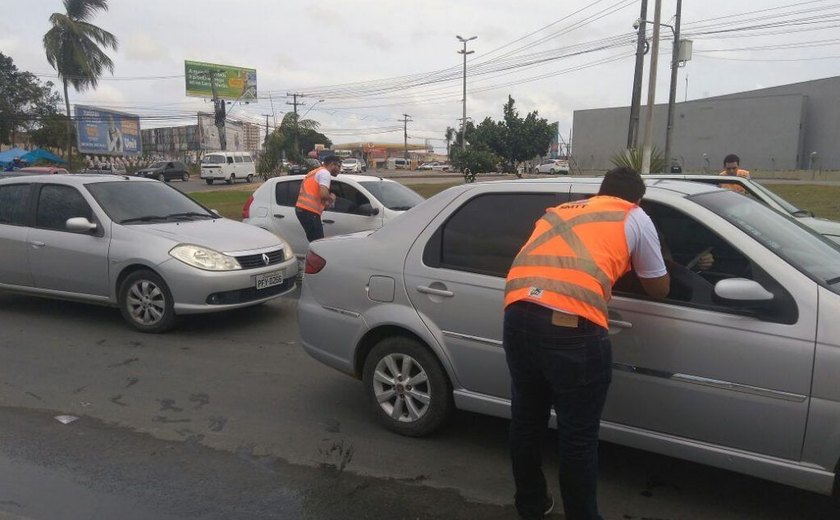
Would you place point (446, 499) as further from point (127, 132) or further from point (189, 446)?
point (127, 132)

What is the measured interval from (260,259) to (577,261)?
4.44 m

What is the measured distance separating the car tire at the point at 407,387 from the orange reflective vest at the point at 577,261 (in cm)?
122

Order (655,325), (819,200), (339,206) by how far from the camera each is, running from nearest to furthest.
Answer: (655,325), (339,206), (819,200)

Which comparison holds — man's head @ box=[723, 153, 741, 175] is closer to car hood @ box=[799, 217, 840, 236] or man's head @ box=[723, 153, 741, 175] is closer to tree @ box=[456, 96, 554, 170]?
car hood @ box=[799, 217, 840, 236]

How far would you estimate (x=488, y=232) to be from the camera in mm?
3689

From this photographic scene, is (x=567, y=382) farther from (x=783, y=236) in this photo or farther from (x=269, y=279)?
(x=269, y=279)

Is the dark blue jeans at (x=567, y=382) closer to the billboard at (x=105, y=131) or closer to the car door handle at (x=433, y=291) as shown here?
the car door handle at (x=433, y=291)

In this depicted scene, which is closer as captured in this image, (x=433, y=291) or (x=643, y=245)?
(x=643, y=245)

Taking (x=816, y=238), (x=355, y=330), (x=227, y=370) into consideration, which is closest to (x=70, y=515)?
(x=355, y=330)

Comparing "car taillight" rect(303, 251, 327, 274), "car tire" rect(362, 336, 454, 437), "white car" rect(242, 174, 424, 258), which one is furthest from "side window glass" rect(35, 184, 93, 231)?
"car tire" rect(362, 336, 454, 437)

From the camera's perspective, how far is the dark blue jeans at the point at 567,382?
257cm

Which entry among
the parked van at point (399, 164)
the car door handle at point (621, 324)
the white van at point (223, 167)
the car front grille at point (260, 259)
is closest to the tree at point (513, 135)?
the white van at point (223, 167)

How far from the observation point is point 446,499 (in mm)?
3293

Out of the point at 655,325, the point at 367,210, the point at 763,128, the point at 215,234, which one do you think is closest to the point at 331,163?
the point at 367,210
